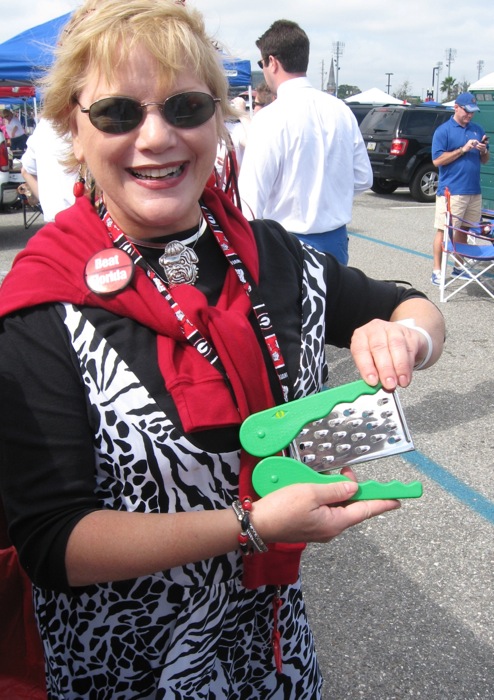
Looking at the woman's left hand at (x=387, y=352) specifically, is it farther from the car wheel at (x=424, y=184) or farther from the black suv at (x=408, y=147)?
the car wheel at (x=424, y=184)

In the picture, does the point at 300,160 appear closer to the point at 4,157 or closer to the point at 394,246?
the point at 394,246

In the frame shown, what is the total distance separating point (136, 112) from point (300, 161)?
3089 mm

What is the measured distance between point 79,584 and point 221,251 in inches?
27.6

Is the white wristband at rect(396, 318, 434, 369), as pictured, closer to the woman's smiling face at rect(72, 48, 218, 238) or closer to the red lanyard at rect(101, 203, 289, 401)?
the red lanyard at rect(101, 203, 289, 401)

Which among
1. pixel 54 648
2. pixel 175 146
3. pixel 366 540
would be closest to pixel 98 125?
pixel 175 146

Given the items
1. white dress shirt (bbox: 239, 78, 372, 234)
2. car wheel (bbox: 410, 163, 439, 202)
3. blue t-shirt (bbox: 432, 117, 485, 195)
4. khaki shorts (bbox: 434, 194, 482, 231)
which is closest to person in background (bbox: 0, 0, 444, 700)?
white dress shirt (bbox: 239, 78, 372, 234)

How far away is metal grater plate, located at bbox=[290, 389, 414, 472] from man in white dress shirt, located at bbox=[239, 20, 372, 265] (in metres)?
3.02

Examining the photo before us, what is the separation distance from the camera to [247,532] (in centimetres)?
115

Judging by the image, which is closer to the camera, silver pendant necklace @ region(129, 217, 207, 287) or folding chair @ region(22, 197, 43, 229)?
silver pendant necklace @ region(129, 217, 207, 287)

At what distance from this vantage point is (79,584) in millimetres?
1151

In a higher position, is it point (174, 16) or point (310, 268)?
point (174, 16)

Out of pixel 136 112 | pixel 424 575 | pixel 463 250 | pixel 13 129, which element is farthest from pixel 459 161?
pixel 13 129

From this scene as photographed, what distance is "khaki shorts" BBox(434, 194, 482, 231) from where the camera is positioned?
745 cm

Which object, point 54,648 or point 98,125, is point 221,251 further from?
point 54,648
